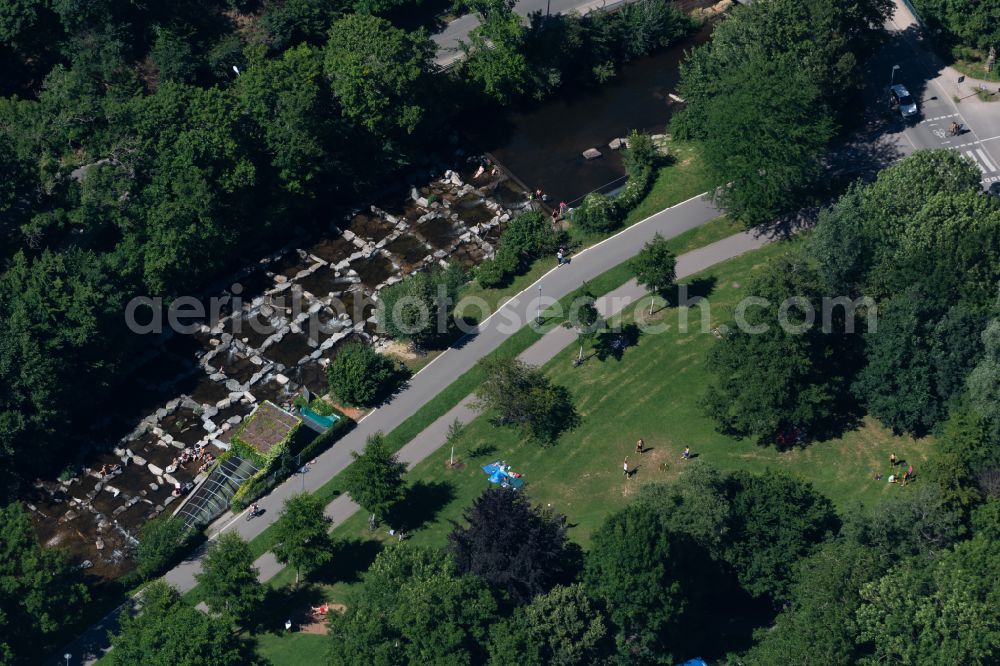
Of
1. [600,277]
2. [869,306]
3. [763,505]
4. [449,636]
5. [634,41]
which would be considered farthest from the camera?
[634,41]

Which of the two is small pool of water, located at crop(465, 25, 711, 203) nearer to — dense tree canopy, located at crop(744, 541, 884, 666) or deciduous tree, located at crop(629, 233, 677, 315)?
deciduous tree, located at crop(629, 233, 677, 315)

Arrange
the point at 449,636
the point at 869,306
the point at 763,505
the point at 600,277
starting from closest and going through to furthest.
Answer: the point at 449,636 < the point at 763,505 < the point at 869,306 < the point at 600,277

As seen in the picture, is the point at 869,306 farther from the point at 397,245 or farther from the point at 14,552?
the point at 14,552

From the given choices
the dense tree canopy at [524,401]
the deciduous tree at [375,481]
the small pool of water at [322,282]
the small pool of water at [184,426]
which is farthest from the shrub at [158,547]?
the small pool of water at [322,282]

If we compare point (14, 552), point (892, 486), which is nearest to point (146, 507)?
point (14, 552)

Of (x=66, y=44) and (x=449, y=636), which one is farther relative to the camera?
(x=66, y=44)

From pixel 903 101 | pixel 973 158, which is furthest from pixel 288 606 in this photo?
pixel 903 101

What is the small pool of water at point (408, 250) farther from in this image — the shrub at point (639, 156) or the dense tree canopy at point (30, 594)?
the dense tree canopy at point (30, 594)

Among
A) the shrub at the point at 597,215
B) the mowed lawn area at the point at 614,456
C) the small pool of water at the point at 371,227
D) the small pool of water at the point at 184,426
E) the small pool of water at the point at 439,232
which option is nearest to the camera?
the mowed lawn area at the point at 614,456
